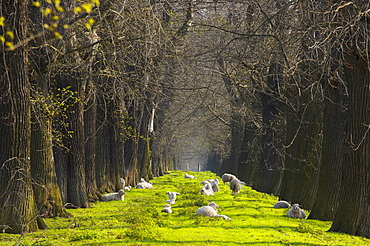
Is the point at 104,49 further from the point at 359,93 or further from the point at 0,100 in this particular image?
the point at 359,93

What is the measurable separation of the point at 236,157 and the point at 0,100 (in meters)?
41.5

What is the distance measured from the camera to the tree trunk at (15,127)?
37.1ft

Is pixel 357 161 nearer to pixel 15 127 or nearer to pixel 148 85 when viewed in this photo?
pixel 148 85

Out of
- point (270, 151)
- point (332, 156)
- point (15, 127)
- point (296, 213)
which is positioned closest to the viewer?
point (15, 127)

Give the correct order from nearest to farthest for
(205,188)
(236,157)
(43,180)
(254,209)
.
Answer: (43,180) → (254,209) → (205,188) → (236,157)

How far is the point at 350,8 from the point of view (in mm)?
12570

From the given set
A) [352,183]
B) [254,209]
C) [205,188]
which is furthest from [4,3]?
[205,188]

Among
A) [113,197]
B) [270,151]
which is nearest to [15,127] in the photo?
[113,197]

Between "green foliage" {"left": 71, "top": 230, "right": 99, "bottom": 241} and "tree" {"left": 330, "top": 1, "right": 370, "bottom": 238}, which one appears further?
"tree" {"left": 330, "top": 1, "right": 370, "bottom": 238}

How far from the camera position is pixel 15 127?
1161cm

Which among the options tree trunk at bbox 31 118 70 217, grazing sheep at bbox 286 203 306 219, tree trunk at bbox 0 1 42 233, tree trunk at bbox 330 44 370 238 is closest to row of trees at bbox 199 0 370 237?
tree trunk at bbox 330 44 370 238

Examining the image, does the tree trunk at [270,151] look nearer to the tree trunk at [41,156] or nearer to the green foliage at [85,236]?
the tree trunk at [41,156]

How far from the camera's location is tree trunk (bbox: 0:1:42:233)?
1132 cm

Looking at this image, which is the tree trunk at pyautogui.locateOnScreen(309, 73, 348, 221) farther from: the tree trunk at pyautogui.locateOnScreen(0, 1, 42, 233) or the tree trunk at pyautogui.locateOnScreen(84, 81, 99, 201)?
the tree trunk at pyautogui.locateOnScreen(84, 81, 99, 201)
